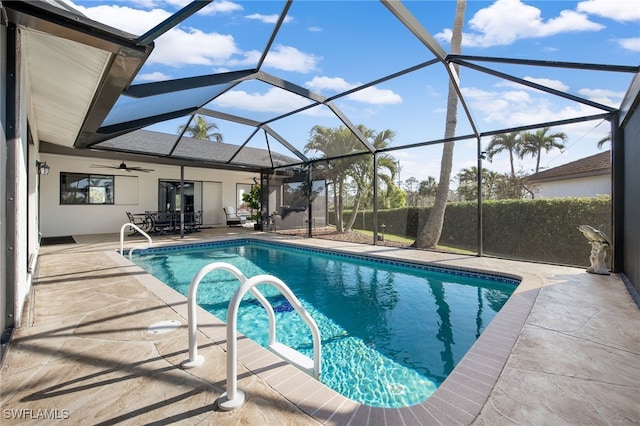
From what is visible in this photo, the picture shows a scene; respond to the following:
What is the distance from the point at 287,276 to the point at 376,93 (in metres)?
5.16

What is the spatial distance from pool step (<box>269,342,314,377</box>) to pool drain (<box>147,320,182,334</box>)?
1.16 m

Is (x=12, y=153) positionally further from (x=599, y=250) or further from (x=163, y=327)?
(x=599, y=250)

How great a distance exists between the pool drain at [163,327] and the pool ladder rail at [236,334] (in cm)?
80

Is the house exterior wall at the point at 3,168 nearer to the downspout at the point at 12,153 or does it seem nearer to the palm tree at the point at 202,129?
the downspout at the point at 12,153

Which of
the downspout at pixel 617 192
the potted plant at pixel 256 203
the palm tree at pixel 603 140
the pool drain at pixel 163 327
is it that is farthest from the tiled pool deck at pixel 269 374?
the potted plant at pixel 256 203

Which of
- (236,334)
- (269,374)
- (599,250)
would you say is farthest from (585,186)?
(236,334)

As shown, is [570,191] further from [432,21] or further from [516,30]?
[432,21]

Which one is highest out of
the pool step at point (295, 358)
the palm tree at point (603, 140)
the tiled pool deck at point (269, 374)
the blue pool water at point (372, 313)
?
the palm tree at point (603, 140)

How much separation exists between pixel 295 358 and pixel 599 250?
20.4 feet

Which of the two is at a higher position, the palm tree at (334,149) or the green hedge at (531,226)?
the palm tree at (334,149)

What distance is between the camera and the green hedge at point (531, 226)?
704 centimetres

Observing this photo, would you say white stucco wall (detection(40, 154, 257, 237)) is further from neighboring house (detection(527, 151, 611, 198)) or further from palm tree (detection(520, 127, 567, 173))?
palm tree (detection(520, 127, 567, 173))

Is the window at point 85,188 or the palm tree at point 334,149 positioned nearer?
the window at point 85,188

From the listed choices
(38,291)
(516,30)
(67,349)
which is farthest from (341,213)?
(67,349)
